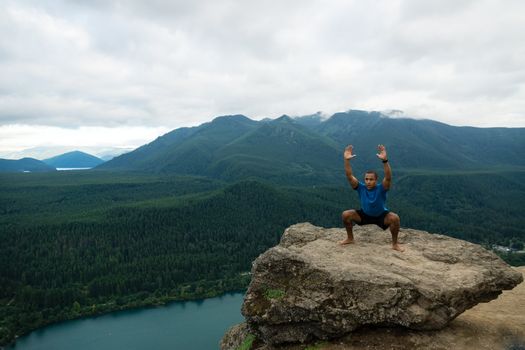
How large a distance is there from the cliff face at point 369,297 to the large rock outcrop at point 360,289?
0.03 metres

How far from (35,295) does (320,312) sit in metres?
117

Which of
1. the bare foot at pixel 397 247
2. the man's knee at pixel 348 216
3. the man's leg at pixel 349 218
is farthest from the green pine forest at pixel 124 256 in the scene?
the bare foot at pixel 397 247

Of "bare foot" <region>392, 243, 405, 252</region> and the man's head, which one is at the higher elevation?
the man's head

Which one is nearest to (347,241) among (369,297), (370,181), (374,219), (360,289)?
(374,219)

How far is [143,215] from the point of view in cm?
18825

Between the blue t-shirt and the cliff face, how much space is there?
5.27 feet

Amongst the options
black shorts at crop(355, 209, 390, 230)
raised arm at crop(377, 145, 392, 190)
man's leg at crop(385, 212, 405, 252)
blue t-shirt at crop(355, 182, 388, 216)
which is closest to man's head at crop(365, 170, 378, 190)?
blue t-shirt at crop(355, 182, 388, 216)

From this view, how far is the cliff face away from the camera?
12273mm

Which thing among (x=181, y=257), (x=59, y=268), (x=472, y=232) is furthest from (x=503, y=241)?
(x=59, y=268)

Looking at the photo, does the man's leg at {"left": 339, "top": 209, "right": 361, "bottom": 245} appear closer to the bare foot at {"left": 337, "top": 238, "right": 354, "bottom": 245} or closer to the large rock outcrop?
the bare foot at {"left": 337, "top": 238, "right": 354, "bottom": 245}

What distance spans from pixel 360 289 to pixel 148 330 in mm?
87825

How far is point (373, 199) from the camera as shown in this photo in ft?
49.1

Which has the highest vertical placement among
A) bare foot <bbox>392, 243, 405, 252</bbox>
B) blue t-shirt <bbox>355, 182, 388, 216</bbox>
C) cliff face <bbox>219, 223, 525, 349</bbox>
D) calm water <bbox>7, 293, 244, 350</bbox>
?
blue t-shirt <bbox>355, 182, 388, 216</bbox>

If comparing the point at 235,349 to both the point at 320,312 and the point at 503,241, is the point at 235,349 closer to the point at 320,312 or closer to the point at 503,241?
the point at 320,312
